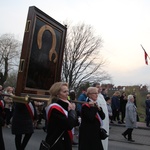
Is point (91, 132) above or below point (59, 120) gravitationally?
below

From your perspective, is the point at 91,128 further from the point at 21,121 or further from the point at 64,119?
the point at 21,121

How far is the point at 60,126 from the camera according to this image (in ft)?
11.4

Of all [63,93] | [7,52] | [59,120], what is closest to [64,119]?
[59,120]

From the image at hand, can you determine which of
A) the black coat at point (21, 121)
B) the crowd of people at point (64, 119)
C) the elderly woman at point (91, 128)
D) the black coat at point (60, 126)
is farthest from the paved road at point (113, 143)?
the black coat at point (60, 126)

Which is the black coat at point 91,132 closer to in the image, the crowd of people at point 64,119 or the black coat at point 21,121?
the crowd of people at point 64,119

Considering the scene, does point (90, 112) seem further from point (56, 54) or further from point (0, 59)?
point (0, 59)

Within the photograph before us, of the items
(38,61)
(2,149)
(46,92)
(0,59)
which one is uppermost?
(0,59)

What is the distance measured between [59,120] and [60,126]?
0.31 feet

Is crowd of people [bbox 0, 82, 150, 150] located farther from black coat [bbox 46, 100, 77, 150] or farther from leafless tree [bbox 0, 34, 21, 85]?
leafless tree [bbox 0, 34, 21, 85]

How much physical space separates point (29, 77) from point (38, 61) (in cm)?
33

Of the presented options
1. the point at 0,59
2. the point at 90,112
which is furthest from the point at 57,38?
the point at 0,59

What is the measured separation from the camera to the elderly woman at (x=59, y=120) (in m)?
3.44

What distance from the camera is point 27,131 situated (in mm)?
5285

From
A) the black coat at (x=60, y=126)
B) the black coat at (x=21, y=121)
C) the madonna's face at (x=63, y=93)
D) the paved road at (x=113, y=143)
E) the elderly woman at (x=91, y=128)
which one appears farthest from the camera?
the paved road at (x=113, y=143)
